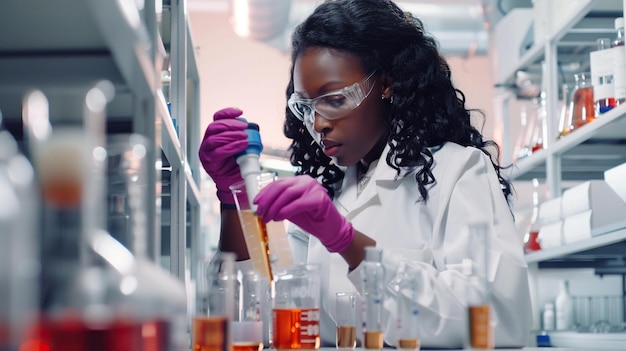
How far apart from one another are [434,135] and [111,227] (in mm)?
1240

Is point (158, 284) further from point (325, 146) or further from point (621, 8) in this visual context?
point (621, 8)

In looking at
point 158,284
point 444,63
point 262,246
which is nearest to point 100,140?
point 158,284

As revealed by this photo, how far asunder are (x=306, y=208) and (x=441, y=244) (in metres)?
0.40

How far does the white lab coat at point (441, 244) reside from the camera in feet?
5.19

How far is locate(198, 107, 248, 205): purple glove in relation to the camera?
1.68 metres

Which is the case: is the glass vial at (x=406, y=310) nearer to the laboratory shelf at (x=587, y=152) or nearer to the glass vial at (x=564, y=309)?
the laboratory shelf at (x=587, y=152)

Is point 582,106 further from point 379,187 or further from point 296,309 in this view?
point 296,309

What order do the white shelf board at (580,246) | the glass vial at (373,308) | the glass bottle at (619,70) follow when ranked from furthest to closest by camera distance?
the glass bottle at (619,70), the white shelf board at (580,246), the glass vial at (373,308)

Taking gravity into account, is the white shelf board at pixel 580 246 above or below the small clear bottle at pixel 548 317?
above

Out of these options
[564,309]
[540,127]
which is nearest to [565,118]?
[540,127]

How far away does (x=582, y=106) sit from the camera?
3.47m

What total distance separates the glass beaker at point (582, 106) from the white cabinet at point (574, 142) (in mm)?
75

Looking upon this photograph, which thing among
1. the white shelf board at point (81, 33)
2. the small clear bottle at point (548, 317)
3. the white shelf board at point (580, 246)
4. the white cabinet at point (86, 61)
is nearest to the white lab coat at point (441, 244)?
the white cabinet at point (86, 61)

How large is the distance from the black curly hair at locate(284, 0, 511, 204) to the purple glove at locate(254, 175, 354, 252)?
391 mm
